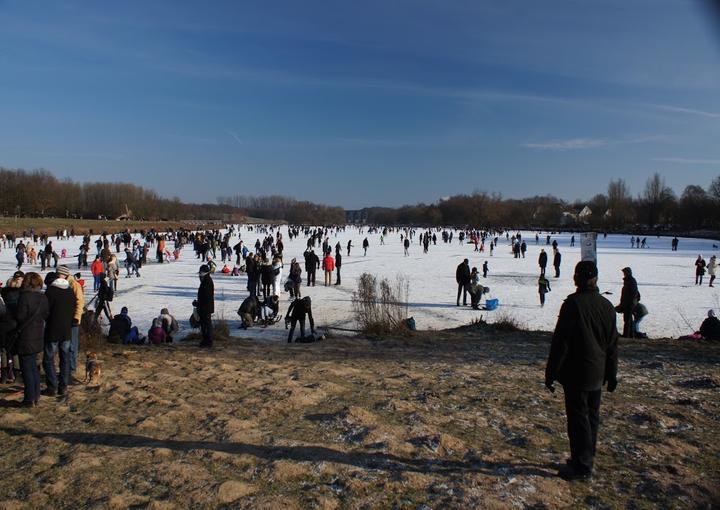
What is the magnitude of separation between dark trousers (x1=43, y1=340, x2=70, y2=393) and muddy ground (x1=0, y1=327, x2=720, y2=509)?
0.64 ft

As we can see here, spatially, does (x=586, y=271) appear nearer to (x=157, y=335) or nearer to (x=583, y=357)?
(x=583, y=357)

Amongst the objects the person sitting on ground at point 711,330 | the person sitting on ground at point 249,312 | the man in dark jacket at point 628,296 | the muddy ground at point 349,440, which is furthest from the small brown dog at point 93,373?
the person sitting on ground at point 711,330

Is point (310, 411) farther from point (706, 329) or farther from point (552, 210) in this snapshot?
point (552, 210)

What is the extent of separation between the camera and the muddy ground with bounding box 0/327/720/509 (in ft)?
11.1

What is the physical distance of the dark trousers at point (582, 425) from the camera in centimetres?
349

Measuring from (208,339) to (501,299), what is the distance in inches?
412

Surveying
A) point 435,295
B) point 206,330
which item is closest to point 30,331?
point 206,330

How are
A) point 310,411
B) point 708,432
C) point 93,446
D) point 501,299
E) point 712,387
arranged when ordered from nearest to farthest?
point 93,446 → point 708,432 → point 310,411 → point 712,387 → point 501,299

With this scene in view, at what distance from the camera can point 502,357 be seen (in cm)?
805

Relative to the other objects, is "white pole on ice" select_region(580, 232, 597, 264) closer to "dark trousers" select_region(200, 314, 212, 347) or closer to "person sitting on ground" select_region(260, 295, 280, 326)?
Result: "person sitting on ground" select_region(260, 295, 280, 326)

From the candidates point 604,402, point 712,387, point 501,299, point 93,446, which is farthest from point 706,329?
point 93,446

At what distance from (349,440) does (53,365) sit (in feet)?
11.3

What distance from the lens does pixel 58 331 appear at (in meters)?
5.28

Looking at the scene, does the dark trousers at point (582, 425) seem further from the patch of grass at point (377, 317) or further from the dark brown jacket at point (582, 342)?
the patch of grass at point (377, 317)
